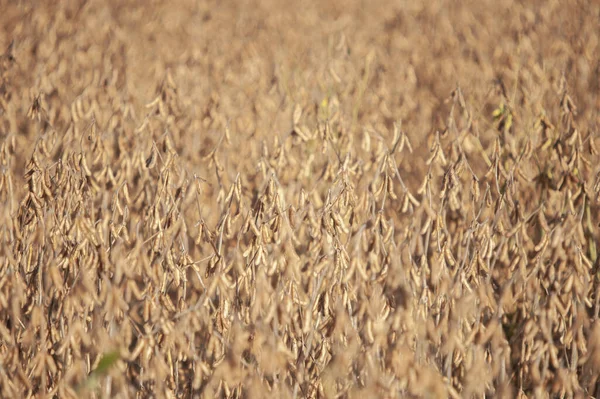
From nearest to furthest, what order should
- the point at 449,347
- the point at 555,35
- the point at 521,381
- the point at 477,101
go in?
the point at 449,347
the point at 521,381
the point at 477,101
the point at 555,35

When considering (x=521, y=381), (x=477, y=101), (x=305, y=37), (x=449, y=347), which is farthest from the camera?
(x=305, y=37)

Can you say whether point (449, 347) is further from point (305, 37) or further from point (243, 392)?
point (305, 37)

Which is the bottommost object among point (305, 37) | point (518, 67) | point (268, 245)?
point (268, 245)

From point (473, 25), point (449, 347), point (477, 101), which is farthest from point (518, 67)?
point (449, 347)

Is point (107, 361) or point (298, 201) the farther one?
point (298, 201)

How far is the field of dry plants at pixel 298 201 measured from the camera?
2.99 ft

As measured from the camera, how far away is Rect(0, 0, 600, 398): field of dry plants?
91 cm

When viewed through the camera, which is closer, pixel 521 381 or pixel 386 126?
pixel 521 381

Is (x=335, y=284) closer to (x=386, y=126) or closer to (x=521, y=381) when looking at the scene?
(x=521, y=381)

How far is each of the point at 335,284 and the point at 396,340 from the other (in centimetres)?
15

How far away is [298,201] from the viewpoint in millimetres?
1100

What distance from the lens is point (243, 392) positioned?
0.99 meters

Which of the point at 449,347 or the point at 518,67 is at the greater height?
the point at 518,67

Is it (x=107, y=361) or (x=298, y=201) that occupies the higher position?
(x=298, y=201)
